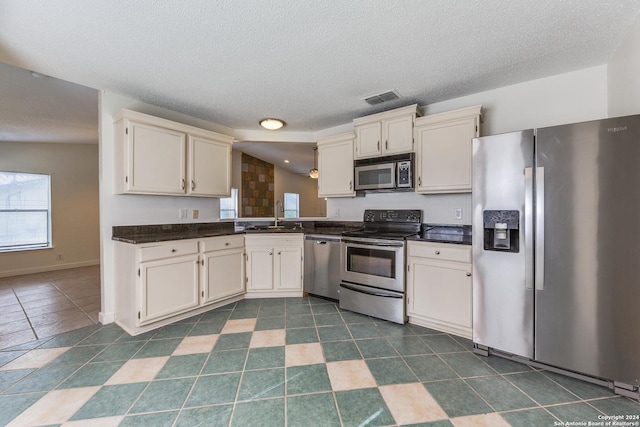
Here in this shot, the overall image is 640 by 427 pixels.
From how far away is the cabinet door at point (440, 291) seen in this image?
2.32 metres

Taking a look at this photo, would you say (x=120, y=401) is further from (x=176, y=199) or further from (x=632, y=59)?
(x=632, y=59)

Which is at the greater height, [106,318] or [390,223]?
[390,223]

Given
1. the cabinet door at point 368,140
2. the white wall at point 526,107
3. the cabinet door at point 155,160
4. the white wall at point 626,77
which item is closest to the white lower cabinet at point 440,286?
the white wall at point 526,107

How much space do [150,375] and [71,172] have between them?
17.8 ft

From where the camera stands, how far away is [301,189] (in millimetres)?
9289

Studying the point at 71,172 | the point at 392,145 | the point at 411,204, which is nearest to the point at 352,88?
the point at 392,145

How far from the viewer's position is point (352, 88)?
2.64 metres

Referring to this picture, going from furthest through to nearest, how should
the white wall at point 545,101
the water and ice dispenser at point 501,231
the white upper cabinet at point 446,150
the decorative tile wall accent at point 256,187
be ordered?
the decorative tile wall accent at point 256,187, the white upper cabinet at point 446,150, the white wall at point 545,101, the water and ice dispenser at point 501,231

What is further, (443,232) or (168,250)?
(443,232)

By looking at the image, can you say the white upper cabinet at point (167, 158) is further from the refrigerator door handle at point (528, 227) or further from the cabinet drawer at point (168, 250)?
the refrigerator door handle at point (528, 227)

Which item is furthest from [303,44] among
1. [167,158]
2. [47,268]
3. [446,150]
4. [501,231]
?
[47,268]

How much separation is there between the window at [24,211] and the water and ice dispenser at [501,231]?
707 centimetres

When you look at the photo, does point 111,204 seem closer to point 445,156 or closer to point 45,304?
point 45,304

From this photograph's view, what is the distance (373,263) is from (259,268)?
4.83 feet
